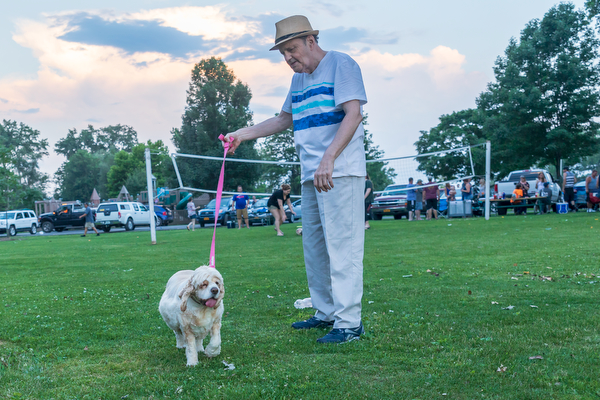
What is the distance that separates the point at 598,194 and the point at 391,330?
20.0 m

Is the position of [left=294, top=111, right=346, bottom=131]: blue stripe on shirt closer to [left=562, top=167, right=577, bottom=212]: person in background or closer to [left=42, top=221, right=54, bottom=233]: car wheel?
[left=562, top=167, right=577, bottom=212]: person in background

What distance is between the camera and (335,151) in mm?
3615

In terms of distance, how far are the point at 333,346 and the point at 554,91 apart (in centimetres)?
3777

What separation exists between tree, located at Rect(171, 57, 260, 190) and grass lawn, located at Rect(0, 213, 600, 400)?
4440 centimetres

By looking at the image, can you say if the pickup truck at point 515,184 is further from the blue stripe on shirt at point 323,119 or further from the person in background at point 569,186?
the blue stripe on shirt at point 323,119

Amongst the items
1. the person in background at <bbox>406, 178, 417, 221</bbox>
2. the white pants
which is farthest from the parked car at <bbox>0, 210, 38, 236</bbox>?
the white pants

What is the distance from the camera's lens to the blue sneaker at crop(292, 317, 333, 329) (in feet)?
13.5

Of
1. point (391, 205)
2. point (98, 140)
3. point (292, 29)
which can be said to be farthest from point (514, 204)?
point (98, 140)

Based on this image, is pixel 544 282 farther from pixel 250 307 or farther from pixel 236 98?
pixel 236 98

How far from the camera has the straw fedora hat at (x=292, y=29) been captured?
3748 mm

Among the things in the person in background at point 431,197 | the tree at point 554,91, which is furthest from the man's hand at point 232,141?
the tree at point 554,91

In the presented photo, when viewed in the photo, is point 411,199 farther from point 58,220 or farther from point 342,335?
point 58,220

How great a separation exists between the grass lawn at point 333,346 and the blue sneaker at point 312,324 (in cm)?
10

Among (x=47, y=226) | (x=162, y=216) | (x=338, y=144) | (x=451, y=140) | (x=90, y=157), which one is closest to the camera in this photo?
(x=338, y=144)
